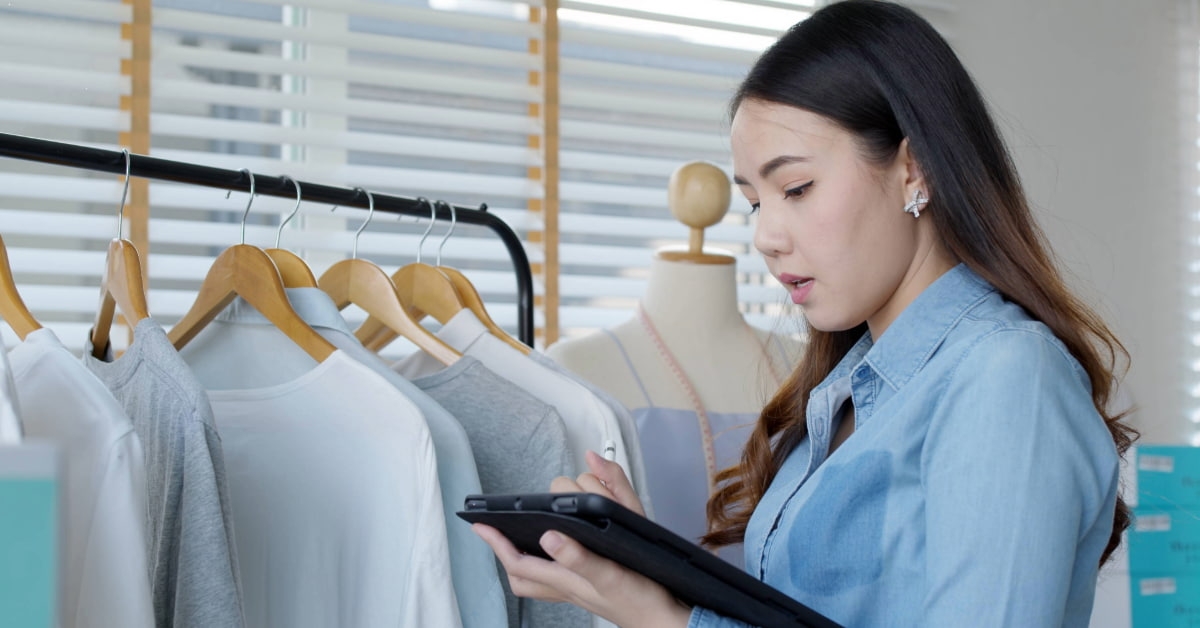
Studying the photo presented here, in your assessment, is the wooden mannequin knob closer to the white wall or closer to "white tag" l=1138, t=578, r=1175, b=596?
"white tag" l=1138, t=578, r=1175, b=596

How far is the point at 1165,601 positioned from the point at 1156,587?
3 cm

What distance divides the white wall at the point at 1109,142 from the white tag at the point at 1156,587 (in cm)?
109

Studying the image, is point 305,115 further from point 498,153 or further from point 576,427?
point 576,427

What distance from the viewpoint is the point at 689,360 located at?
5.98ft

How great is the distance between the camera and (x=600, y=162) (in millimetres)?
2568

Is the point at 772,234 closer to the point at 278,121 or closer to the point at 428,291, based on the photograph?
the point at 428,291

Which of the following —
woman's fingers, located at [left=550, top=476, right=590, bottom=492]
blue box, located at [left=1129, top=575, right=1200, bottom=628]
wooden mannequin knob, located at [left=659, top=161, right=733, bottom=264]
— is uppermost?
wooden mannequin knob, located at [left=659, top=161, right=733, bottom=264]

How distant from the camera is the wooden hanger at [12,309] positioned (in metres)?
1.06

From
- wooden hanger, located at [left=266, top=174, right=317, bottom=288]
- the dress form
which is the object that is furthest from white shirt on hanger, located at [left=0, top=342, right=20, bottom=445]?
the dress form

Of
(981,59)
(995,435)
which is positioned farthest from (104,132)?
(981,59)

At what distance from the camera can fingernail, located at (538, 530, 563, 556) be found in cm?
85

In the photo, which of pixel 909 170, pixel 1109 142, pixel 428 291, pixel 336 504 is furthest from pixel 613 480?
pixel 1109 142

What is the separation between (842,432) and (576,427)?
0.33 meters

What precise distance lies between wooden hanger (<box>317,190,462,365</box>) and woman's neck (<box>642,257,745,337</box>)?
519mm
